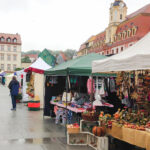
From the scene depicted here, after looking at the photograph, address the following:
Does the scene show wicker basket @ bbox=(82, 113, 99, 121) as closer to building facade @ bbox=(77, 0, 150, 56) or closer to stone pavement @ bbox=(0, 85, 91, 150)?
stone pavement @ bbox=(0, 85, 91, 150)

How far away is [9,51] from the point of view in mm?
87250

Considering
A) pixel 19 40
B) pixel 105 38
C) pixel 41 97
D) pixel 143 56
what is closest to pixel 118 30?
pixel 105 38

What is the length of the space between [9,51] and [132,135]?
8555 cm

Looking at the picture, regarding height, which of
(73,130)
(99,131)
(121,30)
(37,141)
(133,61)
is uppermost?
(121,30)

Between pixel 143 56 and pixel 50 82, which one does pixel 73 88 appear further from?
pixel 143 56

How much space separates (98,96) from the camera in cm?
892

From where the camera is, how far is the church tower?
6612 centimetres

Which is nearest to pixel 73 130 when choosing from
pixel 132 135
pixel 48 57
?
pixel 132 135

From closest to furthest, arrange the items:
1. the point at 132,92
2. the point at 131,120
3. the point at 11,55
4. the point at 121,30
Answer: the point at 131,120
the point at 132,92
the point at 121,30
the point at 11,55

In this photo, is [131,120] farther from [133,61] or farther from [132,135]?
[133,61]

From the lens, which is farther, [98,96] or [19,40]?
[19,40]

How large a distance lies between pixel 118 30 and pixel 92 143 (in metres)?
59.6

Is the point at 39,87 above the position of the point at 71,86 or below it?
below

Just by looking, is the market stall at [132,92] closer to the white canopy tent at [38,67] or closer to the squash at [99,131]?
the squash at [99,131]
